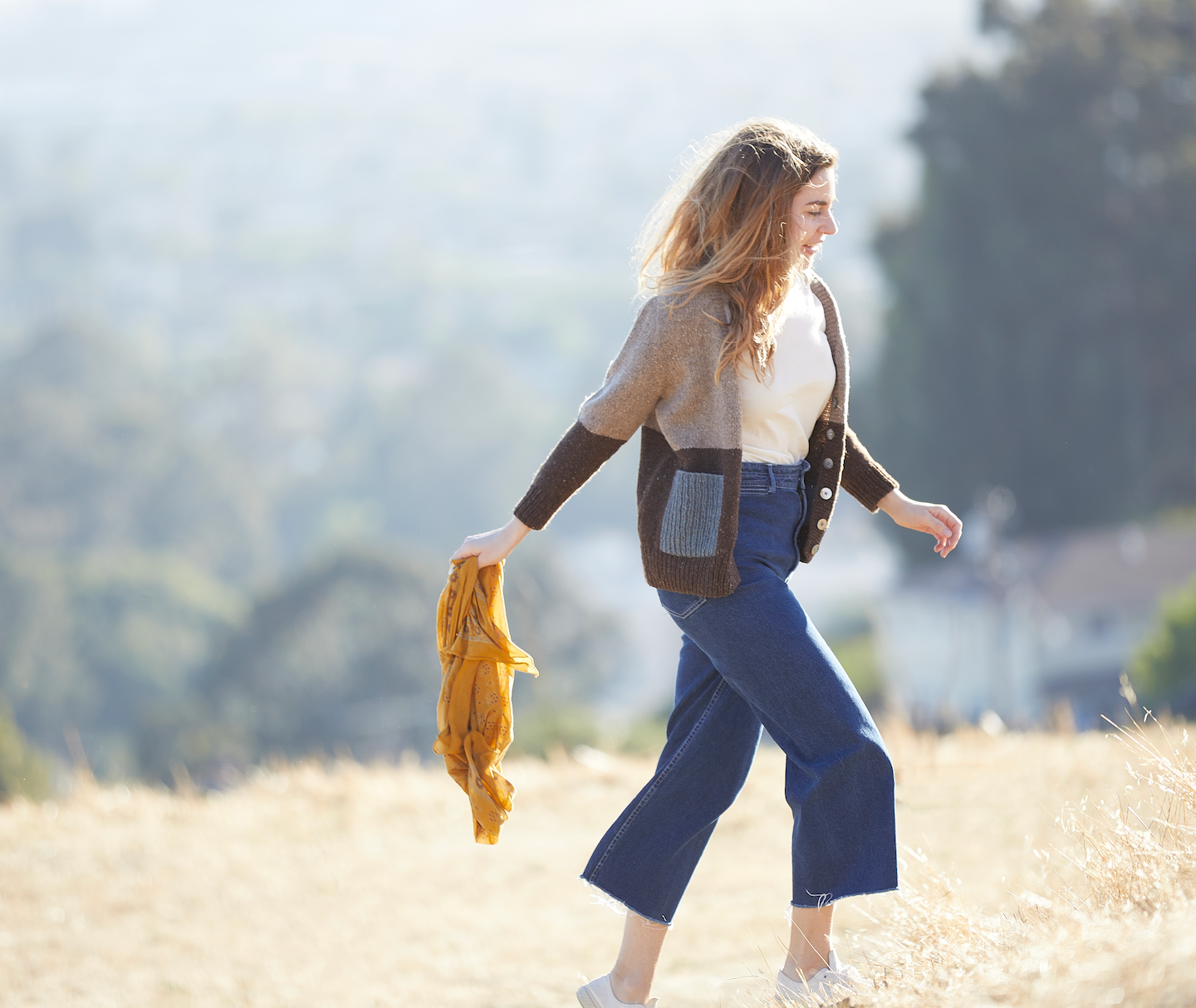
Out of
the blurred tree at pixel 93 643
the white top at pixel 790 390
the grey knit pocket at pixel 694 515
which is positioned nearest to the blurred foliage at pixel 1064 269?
the white top at pixel 790 390

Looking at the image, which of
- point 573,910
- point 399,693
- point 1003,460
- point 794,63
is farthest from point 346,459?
point 794,63

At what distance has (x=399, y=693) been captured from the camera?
43.8 m

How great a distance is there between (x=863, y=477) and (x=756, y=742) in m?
0.57

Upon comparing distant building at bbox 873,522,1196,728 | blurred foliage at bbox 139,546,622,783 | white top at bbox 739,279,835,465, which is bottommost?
blurred foliage at bbox 139,546,622,783

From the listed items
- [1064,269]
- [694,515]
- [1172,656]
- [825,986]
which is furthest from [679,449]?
[1064,269]

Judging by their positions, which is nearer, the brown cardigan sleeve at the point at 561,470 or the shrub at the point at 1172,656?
the brown cardigan sleeve at the point at 561,470

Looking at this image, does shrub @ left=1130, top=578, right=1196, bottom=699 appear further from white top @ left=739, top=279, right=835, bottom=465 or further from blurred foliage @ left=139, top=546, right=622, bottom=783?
blurred foliage @ left=139, top=546, right=622, bottom=783

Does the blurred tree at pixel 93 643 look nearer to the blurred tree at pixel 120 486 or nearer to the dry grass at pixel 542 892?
the blurred tree at pixel 120 486

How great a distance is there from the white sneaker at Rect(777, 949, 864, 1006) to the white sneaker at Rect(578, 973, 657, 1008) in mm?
257

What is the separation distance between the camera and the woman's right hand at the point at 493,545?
95.3 inches

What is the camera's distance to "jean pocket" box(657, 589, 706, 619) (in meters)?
2.32

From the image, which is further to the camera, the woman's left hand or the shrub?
the shrub

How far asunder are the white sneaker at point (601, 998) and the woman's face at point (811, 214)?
1393 millimetres

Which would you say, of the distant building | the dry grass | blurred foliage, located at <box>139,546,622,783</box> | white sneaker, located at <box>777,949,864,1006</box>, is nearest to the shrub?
the dry grass
